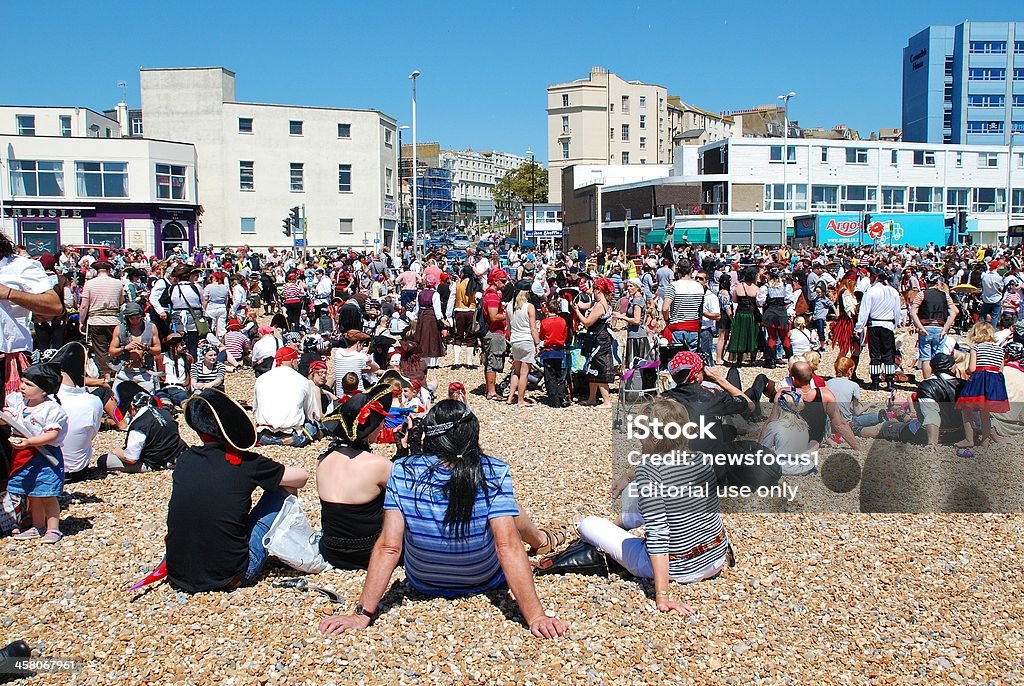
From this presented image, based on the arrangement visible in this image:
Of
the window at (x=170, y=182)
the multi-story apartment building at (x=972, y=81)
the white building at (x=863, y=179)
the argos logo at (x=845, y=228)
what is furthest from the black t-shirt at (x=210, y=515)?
the multi-story apartment building at (x=972, y=81)

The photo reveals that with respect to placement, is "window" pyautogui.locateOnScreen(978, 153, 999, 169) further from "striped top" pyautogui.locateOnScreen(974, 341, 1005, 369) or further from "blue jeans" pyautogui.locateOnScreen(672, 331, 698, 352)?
"striped top" pyautogui.locateOnScreen(974, 341, 1005, 369)

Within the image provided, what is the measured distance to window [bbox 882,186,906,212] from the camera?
189 feet

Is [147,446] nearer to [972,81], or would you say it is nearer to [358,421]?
[358,421]

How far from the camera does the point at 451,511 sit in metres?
4.62

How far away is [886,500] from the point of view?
6.72m

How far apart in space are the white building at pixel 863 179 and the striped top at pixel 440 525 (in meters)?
50.1

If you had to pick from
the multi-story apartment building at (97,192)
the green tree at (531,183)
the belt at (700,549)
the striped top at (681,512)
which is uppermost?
the green tree at (531,183)

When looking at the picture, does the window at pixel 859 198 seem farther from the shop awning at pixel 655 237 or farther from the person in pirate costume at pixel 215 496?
the person in pirate costume at pixel 215 496

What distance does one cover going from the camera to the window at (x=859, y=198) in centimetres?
5675

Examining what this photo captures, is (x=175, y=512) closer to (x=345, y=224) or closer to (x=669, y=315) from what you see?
(x=669, y=315)

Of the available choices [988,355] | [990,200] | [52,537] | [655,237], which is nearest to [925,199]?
[990,200]

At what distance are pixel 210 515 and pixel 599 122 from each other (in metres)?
82.1

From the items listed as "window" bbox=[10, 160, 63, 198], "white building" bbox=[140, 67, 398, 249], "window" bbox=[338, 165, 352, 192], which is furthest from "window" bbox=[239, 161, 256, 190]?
"window" bbox=[10, 160, 63, 198]

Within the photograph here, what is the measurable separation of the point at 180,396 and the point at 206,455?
6127 mm
